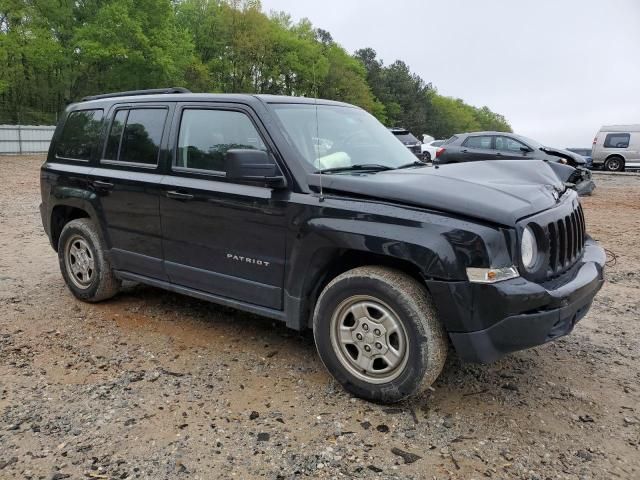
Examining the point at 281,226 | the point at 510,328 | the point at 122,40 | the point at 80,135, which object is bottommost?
the point at 510,328

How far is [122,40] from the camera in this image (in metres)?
32.9

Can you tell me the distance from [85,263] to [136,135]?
1360mm

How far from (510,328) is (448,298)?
36 centimetres

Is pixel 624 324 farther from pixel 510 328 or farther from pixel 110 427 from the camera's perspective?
pixel 110 427

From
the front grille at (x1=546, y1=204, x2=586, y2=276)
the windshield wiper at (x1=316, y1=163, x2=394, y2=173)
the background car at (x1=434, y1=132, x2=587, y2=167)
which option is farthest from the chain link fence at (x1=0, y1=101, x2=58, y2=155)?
the front grille at (x1=546, y1=204, x2=586, y2=276)

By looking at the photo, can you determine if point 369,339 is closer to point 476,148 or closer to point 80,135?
point 80,135

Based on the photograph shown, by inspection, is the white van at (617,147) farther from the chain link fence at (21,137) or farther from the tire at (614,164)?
the chain link fence at (21,137)

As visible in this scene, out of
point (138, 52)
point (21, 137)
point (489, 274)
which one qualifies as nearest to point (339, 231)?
point (489, 274)

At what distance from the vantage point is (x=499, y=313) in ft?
9.70

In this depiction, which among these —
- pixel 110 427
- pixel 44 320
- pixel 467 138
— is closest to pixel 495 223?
pixel 110 427

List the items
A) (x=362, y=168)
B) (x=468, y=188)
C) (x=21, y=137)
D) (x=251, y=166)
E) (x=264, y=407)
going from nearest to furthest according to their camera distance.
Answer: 1. (x=468, y=188)
2. (x=264, y=407)
3. (x=251, y=166)
4. (x=362, y=168)
5. (x=21, y=137)

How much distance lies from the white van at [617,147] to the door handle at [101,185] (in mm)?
24513

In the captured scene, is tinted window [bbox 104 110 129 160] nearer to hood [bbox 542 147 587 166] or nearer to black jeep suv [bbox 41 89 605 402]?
black jeep suv [bbox 41 89 605 402]

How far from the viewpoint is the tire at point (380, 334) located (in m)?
3.13
